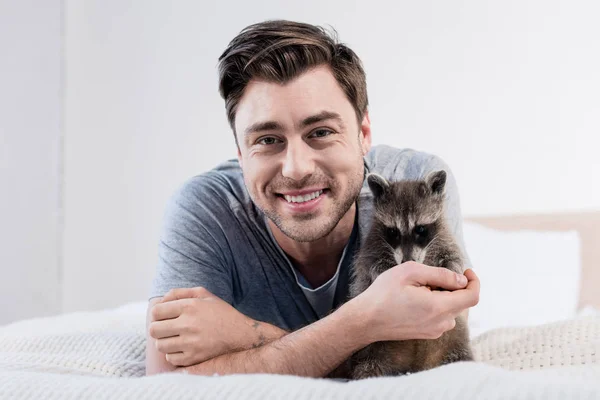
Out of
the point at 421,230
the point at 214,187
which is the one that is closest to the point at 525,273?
the point at 421,230

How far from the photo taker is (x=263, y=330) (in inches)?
82.8

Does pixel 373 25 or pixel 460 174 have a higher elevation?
pixel 373 25

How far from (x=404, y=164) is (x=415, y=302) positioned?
3.39 feet

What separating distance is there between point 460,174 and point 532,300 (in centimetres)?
104

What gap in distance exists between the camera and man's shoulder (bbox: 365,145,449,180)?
99.8 inches

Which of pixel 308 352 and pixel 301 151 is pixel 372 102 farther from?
pixel 308 352

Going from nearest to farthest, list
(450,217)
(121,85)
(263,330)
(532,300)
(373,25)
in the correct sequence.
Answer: (263,330) < (450,217) < (532,300) < (373,25) < (121,85)

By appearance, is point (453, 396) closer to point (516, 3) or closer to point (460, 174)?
point (460, 174)

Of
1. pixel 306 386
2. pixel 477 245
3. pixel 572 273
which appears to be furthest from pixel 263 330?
pixel 572 273

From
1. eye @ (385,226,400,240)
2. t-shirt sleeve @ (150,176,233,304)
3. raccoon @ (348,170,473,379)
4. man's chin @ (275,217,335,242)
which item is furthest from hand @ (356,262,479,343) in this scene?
t-shirt sleeve @ (150,176,233,304)

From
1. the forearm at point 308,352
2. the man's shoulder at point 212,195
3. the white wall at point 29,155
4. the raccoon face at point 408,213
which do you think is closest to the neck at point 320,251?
the man's shoulder at point 212,195

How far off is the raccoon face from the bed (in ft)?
1.39

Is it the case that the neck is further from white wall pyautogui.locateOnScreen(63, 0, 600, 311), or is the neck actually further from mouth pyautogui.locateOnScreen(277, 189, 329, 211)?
white wall pyautogui.locateOnScreen(63, 0, 600, 311)

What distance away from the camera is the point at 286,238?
2.42 m
